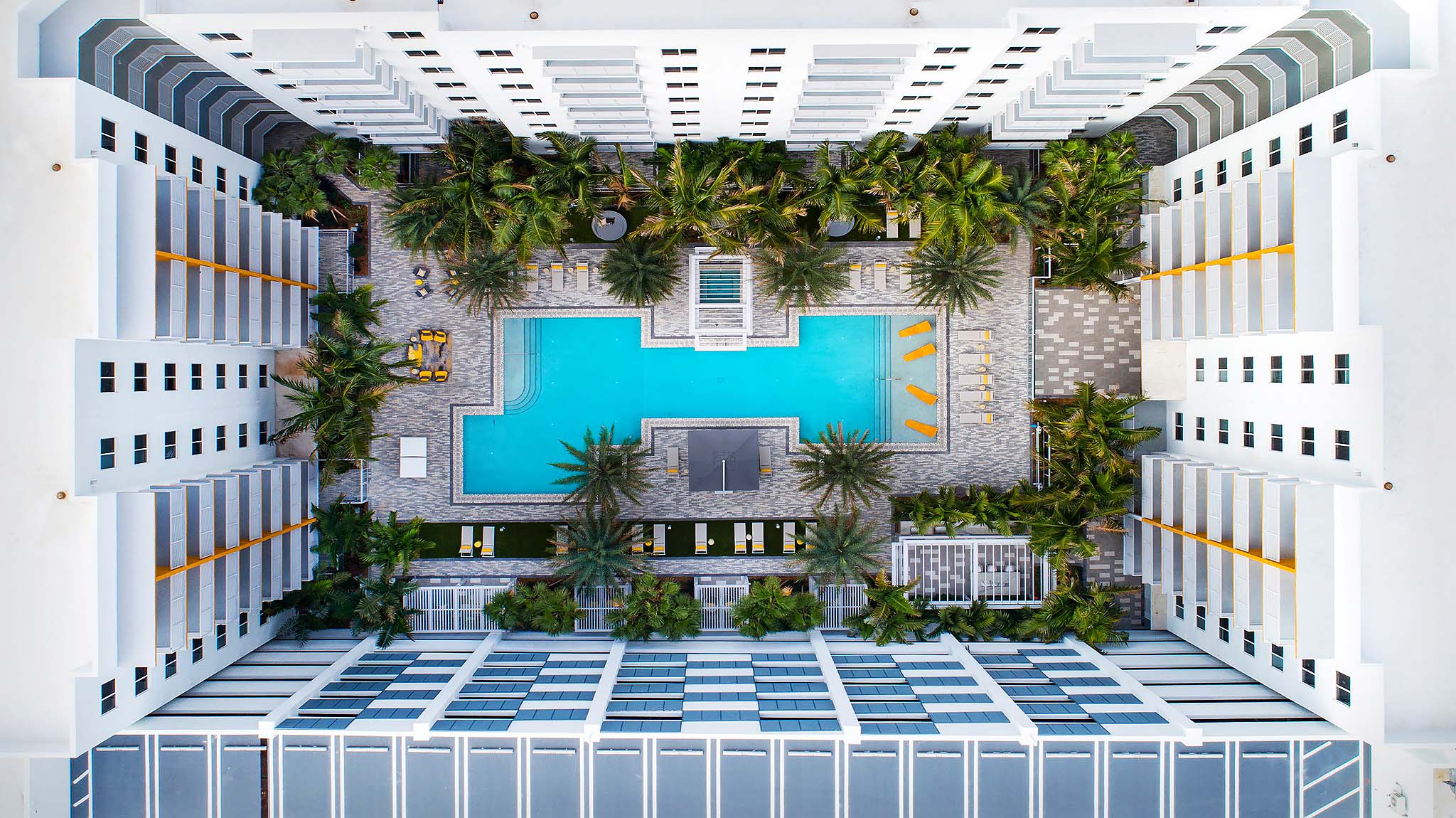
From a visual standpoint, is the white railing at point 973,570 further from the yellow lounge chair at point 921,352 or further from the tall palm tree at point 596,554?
the tall palm tree at point 596,554

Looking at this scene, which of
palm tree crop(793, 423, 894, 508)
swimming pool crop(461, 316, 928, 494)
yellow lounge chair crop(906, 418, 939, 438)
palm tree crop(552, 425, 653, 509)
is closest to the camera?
palm tree crop(552, 425, 653, 509)

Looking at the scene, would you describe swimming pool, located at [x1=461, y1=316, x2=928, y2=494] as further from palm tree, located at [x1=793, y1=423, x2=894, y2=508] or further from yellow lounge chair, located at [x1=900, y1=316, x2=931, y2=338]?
palm tree, located at [x1=793, y1=423, x2=894, y2=508]

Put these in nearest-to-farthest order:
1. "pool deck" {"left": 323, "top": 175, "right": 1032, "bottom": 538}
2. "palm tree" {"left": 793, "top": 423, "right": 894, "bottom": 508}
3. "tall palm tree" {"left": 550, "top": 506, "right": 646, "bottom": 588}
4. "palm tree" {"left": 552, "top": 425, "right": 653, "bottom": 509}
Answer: "tall palm tree" {"left": 550, "top": 506, "right": 646, "bottom": 588}, "palm tree" {"left": 552, "top": 425, "right": 653, "bottom": 509}, "palm tree" {"left": 793, "top": 423, "right": 894, "bottom": 508}, "pool deck" {"left": 323, "top": 175, "right": 1032, "bottom": 538}

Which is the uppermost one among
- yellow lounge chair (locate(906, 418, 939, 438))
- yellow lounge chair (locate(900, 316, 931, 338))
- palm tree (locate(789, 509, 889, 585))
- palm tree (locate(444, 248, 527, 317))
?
palm tree (locate(444, 248, 527, 317))

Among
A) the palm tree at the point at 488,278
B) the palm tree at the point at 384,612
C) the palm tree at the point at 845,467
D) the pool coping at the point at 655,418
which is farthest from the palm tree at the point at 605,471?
the palm tree at the point at 384,612

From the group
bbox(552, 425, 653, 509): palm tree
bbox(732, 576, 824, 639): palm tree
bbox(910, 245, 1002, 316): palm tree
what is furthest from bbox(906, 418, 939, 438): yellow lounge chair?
bbox(552, 425, 653, 509): palm tree

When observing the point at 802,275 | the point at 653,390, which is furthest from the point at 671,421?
the point at 802,275

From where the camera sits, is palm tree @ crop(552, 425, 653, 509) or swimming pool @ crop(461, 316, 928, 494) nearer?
palm tree @ crop(552, 425, 653, 509)
